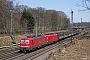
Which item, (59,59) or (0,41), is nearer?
(59,59)

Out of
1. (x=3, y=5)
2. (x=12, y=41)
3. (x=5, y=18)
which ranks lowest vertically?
(x=12, y=41)

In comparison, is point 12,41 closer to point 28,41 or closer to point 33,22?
point 28,41

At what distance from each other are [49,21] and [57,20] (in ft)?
26.1

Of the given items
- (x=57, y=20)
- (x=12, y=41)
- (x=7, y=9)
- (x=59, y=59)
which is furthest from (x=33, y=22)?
(x=59, y=59)

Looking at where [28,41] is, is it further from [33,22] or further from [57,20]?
[57,20]

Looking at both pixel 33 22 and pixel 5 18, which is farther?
pixel 33 22

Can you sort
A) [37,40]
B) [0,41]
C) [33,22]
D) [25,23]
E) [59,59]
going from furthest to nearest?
[33,22], [25,23], [0,41], [37,40], [59,59]

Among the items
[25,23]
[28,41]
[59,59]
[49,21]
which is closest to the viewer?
[59,59]

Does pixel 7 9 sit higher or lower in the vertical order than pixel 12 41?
higher

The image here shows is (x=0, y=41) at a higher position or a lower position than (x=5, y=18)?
lower

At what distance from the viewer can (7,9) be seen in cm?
6556

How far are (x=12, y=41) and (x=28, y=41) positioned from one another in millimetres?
16708

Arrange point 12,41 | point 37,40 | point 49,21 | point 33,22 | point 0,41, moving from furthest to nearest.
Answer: point 49,21 → point 33,22 → point 12,41 → point 0,41 → point 37,40

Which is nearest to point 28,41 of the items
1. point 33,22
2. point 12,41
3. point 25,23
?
point 12,41
